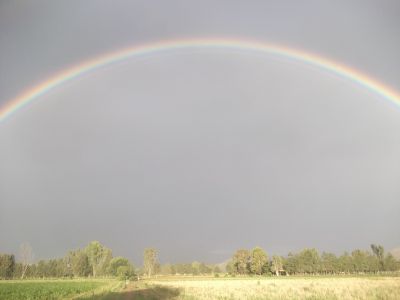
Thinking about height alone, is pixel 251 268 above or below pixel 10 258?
below

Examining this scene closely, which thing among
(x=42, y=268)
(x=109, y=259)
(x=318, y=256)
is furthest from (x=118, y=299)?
(x=42, y=268)

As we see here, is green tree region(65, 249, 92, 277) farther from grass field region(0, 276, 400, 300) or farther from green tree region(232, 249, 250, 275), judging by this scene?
grass field region(0, 276, 400, 300)

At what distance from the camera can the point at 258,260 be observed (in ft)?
396

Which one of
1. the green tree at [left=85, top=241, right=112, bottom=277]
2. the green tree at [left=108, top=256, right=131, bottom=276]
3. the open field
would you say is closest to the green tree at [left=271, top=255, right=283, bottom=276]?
the green tree at [left=108, top=256, right=131, bottom=276]

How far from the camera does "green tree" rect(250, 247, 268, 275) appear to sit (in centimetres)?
12031

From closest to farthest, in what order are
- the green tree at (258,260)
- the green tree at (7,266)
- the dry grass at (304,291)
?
the dry grass at (304,291)
the green tree at (258,260)
the green tree at (7,266)

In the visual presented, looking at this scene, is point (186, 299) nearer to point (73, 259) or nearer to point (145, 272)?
point (73, 259)

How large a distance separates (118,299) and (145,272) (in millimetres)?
141676

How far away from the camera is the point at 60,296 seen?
121ft

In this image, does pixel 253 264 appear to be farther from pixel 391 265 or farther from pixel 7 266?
pixel 7 266

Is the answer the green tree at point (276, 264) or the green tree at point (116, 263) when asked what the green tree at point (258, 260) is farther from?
the green tree at point (116, 263)

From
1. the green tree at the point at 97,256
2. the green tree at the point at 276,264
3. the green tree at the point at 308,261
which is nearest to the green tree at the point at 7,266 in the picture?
the green tree at the point at 97,256

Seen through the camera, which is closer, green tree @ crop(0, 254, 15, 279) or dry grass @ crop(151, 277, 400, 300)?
dry grass @ crop(151, 277, 400, 300)

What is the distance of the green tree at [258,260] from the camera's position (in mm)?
120312
